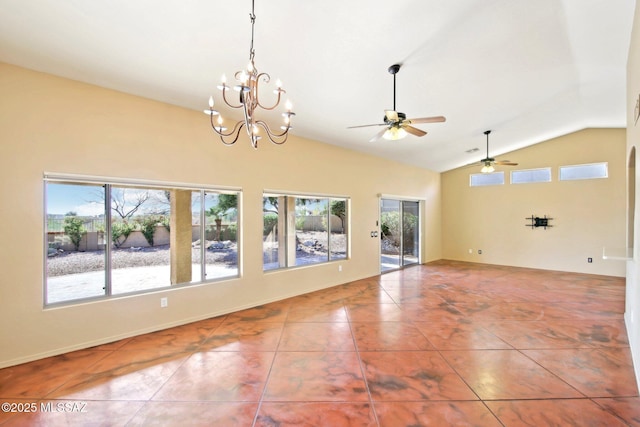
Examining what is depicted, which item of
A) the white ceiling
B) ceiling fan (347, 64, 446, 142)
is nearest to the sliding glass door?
the white ceiling

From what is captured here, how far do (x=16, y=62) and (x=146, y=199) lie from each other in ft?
6.18

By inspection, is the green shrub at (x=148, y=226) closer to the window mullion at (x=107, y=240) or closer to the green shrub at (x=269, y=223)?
the window mullion at (x=107, y=240)

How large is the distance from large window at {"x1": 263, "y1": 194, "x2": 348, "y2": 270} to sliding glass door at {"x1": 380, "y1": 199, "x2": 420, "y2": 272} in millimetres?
1685

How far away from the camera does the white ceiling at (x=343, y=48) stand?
7.68 ft

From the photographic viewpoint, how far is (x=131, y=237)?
3.70 meters

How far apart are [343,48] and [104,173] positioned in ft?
10.9

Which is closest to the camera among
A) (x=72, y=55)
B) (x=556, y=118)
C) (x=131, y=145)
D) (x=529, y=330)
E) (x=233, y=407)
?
(x=233, y=407)

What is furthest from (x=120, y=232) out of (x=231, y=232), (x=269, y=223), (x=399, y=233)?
(x=399, y=233)

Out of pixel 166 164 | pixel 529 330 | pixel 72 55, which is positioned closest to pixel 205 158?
pixel 166 164

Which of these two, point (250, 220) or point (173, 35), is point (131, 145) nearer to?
point (173, 35)

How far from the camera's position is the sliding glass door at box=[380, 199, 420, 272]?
→ 305 inches

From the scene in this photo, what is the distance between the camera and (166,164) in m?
3.82

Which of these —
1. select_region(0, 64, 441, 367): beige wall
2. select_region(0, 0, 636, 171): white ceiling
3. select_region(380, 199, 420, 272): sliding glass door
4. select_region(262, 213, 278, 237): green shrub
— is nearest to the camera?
select_region(0, 0, 636, 171): white ceiling

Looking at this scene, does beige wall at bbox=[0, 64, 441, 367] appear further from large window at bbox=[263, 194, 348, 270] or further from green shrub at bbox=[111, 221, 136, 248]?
green shrub at bbox=[111, 221, 136, 248]
